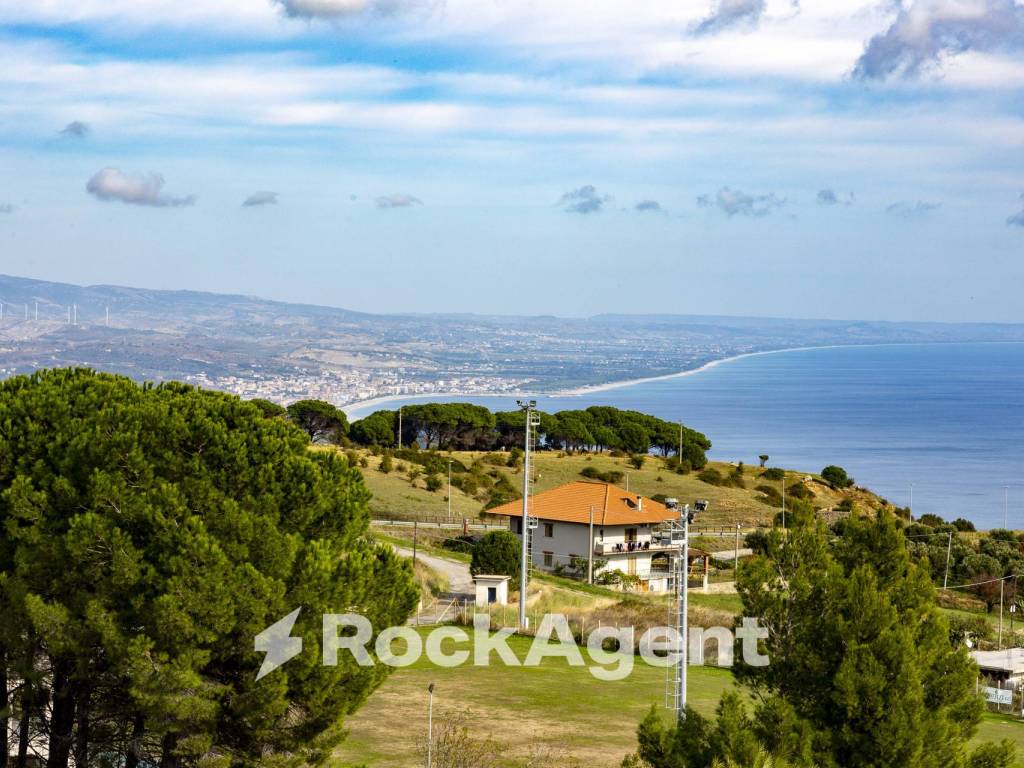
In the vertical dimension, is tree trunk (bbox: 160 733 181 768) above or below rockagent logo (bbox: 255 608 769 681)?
above

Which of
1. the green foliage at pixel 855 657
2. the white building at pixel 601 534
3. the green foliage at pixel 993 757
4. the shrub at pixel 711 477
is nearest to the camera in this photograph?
the green foliage at pixel 855 657

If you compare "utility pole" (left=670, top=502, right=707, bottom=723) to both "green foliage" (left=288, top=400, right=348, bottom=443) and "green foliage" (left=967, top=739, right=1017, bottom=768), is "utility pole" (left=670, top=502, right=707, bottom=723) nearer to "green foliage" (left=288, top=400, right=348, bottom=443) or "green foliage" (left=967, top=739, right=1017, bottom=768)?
"green foliage" (left=967, top=739, right=1017, bottom=768)

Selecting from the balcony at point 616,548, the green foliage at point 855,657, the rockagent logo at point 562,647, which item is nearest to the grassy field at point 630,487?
the balcony at point 616,548

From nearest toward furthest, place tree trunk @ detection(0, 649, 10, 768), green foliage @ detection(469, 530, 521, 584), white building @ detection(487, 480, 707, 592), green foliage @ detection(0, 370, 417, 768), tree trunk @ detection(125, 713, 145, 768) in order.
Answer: green foliage @ detection(0, 370, 417, 768), tree trunk @ detection(125, 713, 145, 768), tree trunk @ detection(0, 649, 10, 768), green foliage @ detection(469, 530, 521, 584), white building @ detection(487, 480, 707, 592)

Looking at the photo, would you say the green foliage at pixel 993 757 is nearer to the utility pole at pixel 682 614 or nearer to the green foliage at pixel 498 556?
the utility pole at pixel 682 614

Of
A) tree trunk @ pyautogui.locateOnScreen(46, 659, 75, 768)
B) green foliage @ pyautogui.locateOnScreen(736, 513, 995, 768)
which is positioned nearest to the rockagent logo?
tree trunk @ pyautogui.locateOnScreen(46, 659, 75, 768)

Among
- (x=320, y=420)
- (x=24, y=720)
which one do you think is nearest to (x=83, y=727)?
(x=24, y=720)

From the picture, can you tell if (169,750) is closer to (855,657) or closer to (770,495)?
(855,657)

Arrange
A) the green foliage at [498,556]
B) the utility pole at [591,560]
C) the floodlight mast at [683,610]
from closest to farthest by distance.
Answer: the floodlight mast at [683,610]
the green foliage at [498,556]
the utility pole at [591,560]
